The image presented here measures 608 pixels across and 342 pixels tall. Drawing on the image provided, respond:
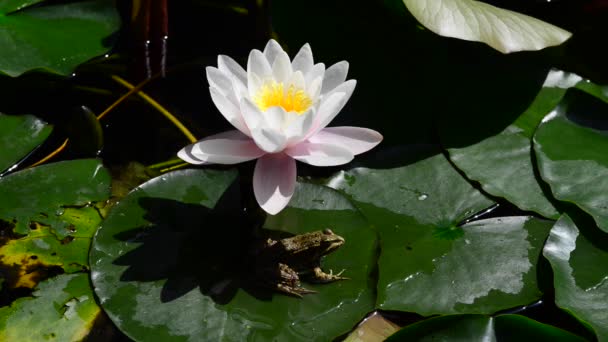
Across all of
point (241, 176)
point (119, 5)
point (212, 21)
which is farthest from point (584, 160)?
point (119, 5)

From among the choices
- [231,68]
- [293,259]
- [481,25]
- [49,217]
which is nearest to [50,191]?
[49,217]

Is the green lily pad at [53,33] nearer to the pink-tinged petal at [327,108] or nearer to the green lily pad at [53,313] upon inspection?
the green lily pad at [53,313]

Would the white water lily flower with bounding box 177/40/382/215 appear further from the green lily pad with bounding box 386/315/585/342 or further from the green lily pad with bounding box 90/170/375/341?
the green lily pad with bounding box 386/315/585/342

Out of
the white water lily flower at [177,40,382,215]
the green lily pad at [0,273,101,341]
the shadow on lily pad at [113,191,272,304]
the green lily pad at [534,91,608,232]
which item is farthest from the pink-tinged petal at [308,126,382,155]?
the green lily pad at [0,273,101,341]

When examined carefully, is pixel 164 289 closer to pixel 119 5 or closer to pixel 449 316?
pixel 449 316

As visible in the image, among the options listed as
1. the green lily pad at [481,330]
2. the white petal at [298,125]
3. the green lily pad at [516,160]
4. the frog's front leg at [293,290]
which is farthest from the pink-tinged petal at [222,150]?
the green lily pad at [516,160]

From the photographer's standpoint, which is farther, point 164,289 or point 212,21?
point 212,21
